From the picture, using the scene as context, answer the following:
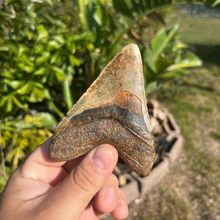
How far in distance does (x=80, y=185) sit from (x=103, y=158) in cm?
19

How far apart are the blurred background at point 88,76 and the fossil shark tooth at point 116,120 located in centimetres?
90

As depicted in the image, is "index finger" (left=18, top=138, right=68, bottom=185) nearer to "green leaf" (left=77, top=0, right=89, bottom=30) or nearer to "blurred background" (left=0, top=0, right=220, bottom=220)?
"blurred background" (left=0, top=0, right=220, bottom=220)

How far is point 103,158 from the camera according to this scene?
116cm

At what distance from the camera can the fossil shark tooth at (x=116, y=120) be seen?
4.07ft

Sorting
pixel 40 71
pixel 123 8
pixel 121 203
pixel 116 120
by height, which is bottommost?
pixel 121 203

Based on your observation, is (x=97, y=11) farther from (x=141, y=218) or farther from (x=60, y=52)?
(x=141, y=218)

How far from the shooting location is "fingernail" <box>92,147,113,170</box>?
1.15m

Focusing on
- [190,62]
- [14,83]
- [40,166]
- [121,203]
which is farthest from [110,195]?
[190,62]

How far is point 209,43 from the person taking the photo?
29.0ft

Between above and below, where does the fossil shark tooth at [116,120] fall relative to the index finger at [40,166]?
above

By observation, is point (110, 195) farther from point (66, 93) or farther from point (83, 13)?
point (83, 13)

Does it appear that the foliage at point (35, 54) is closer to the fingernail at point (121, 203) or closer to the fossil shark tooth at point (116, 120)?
the fossil shark tooth at point (116, 120)

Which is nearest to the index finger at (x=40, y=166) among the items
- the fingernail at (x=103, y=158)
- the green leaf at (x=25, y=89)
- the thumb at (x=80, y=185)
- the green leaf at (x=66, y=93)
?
the thumb at (x=80, y=185)

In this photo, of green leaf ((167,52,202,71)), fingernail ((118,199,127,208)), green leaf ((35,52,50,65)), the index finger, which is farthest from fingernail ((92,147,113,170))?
green leaf ((167,52,202,71))
